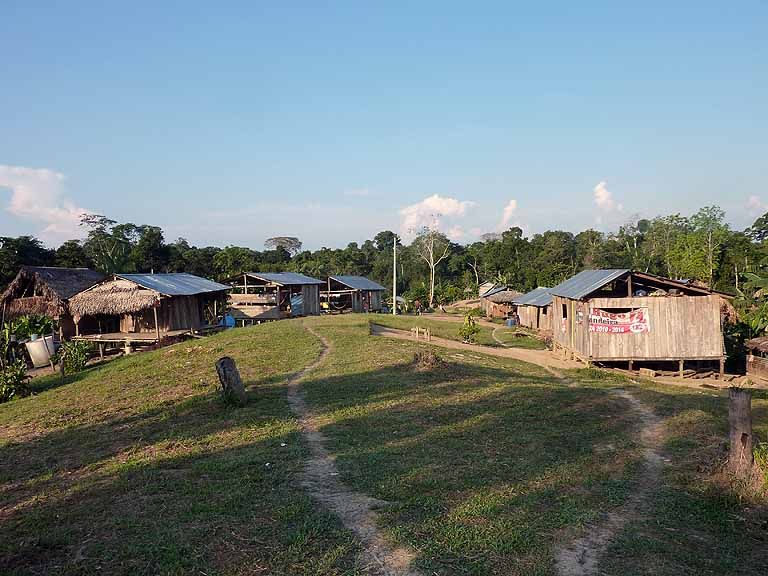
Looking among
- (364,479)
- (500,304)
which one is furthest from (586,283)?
(500,304)

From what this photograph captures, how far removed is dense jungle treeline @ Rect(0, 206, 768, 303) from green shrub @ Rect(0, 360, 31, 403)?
23038 mm

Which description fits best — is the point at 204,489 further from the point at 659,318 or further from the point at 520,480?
the point at 659,318

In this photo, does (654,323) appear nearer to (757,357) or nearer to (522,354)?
(522,354)

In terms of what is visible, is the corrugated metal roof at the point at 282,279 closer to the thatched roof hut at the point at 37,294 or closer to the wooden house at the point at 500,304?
the thatched roof hut at the point at 37,294

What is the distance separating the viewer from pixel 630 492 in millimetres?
6820

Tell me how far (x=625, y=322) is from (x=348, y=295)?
102 feet

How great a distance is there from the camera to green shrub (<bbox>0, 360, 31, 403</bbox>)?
15805 millimetres

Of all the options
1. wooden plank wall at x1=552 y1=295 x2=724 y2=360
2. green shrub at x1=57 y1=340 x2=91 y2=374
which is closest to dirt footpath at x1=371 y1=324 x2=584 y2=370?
wooden plank wall at x1=552 y1=295 x2=724 y2=360

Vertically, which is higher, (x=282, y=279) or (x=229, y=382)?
(x=282, y=279)

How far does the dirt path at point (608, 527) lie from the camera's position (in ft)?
16.5

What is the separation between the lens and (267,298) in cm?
3956

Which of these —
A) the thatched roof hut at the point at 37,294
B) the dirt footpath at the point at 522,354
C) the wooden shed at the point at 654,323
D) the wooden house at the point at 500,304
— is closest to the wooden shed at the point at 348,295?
the wooden house at the point at 500,304

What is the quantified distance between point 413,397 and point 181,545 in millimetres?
7371

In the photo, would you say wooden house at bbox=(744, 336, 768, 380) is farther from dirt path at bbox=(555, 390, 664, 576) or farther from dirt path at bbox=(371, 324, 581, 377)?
dirt path at bbox=(555, 390, 664, 576)
